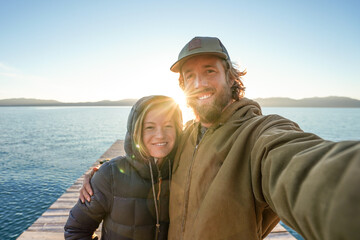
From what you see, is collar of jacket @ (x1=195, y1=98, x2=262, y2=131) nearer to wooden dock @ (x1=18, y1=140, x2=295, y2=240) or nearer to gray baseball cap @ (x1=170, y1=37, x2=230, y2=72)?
gray baseball cap @ (x1=170, y1=37, x2=230, y2=72)

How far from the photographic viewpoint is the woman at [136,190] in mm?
2008

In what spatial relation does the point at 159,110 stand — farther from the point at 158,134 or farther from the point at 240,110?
the point at 240,110

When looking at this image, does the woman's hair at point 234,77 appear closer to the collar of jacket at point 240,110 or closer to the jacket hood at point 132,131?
the collar of jacket at point 240,110

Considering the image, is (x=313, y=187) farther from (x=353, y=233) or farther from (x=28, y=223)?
(x=28, y=223)

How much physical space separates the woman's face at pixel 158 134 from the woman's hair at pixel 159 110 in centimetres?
5

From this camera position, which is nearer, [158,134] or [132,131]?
[158,134]

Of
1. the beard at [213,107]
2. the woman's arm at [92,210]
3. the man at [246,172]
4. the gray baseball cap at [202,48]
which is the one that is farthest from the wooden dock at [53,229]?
the gray baseball cap at [202,48]

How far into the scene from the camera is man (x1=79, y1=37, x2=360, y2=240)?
62 cm

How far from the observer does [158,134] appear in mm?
2287

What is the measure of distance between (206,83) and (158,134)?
34.4 inches

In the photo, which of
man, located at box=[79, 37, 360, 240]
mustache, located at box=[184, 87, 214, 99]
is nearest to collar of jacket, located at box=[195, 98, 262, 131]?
man, located at box=[79, 37, 360, 240]

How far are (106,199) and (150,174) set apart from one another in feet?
1.84

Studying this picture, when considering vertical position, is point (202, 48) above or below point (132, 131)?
above

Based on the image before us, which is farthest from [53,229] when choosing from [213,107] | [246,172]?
[246,172]
